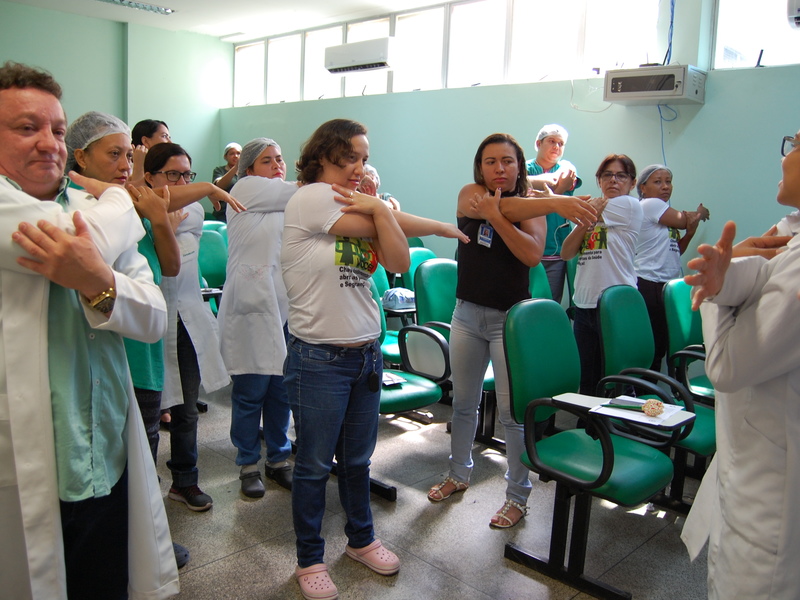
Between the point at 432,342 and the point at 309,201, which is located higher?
the point at 309,201

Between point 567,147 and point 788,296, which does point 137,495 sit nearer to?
point 788,296

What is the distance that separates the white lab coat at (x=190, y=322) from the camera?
235cm

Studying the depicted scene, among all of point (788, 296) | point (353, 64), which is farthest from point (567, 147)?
point (788, 296)

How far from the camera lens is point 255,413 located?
2812 mm

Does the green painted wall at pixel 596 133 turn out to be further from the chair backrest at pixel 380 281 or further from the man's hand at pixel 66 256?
the man's hand at pixel 66 256

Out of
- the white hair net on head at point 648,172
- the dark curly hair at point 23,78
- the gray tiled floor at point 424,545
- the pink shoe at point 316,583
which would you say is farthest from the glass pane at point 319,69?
the dark curly hair at point 23,78

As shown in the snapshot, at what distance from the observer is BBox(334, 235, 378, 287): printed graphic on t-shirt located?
1940mm

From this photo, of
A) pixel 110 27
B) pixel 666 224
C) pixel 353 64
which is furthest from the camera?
pixel 110 27

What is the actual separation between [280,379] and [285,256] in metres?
1.00

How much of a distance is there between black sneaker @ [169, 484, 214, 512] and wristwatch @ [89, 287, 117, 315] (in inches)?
65.1

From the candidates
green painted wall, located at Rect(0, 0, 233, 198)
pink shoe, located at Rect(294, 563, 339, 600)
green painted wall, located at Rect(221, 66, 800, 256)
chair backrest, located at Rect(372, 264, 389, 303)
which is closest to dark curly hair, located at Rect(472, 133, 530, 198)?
chair backrest, located at Rect(372, 264, 389, 303)

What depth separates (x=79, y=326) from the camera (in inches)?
49.5

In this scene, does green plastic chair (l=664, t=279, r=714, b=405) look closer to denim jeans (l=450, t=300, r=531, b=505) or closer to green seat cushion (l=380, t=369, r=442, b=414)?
denim jeans (l=450, t=300, r=531, b=505)

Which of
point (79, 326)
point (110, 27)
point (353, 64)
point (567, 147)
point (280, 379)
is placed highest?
point (110, 27)
